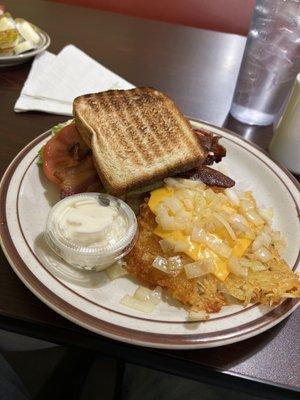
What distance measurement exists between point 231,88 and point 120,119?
0.82 m

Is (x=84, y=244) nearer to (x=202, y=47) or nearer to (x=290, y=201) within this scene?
(x=290, y=201)

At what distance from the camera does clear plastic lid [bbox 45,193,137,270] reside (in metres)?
0.99

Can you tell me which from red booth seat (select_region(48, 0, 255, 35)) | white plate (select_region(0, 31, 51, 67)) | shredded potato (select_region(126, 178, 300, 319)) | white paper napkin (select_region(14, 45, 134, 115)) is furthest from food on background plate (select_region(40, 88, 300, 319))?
red booth seat (select_region(48, 0, 255, 35))

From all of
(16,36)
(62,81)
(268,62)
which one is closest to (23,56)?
(16,36)

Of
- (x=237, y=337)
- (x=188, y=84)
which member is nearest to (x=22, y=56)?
(x=188, y=84)

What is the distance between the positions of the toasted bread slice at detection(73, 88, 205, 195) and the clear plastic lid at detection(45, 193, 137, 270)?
5.0 inches

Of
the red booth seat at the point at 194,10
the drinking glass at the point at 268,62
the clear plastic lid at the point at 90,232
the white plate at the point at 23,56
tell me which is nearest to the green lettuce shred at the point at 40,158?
the clear plastic lid at the point at 90,232

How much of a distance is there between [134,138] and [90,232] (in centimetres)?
42

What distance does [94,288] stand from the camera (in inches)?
39.3

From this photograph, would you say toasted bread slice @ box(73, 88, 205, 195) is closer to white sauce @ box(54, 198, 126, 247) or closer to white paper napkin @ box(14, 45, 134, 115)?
white sauce @ box(54, 198, 126, 247)

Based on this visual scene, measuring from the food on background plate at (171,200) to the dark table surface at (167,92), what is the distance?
11 centimetres

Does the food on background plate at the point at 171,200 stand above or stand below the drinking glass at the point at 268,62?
below

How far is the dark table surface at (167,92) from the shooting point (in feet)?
2.92

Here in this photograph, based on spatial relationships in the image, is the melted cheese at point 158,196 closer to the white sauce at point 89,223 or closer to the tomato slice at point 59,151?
the white sauce at point 89,223
